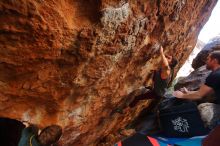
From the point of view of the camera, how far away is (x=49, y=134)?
3.72 meters

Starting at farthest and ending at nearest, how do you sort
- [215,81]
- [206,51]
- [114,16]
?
[206,51] < [215,81] < [114,16]

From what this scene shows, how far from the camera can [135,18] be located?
3588 mm

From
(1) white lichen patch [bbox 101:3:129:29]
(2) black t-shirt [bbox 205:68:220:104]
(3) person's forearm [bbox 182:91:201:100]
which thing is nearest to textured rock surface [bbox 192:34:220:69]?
(3) person's forearm [bbox 182:91:201:100]

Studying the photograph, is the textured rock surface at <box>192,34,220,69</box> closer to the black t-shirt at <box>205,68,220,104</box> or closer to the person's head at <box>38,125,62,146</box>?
the black t-shirt at <box>205,68,220,104</box>

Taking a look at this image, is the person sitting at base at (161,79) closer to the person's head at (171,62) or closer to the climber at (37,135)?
the person's head at (171,62)

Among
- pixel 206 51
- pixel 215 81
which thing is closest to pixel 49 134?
pixel 215 81

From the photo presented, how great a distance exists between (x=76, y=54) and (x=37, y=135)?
4.61 ft

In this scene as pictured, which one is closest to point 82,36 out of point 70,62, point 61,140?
point 70,62

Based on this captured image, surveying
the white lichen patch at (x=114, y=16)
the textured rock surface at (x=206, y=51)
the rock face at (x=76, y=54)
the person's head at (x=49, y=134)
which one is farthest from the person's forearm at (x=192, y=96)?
the textured rock surface at (x=206, y=51)

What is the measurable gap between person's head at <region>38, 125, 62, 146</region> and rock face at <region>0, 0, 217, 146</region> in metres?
0.10

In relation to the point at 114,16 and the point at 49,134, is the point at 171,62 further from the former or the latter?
the point at 49,134

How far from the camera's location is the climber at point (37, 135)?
374cm

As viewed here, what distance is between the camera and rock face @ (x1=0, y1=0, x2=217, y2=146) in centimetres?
272

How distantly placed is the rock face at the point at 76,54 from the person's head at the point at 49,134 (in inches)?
3.9
